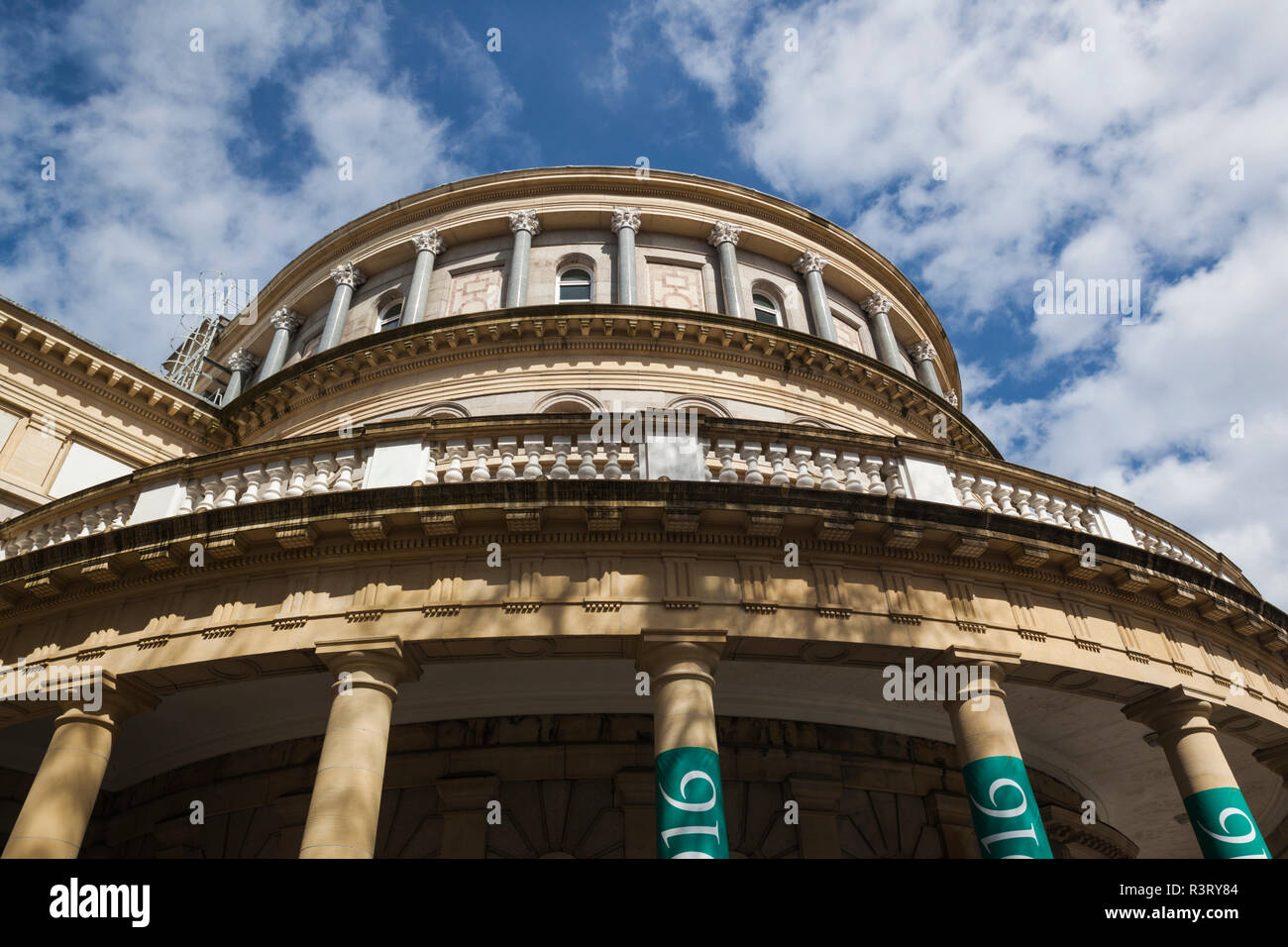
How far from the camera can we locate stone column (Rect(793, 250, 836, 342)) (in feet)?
78.0

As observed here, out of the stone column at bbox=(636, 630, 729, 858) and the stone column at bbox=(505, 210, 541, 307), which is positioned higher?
the stone column at bbox=(505, 210, 541, 307)

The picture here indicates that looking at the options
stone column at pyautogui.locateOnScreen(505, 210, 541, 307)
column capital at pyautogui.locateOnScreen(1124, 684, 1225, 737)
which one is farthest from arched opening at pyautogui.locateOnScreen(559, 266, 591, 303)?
column capital at pyautogui.locateOnScreen(1124, 684, 1225, 737)

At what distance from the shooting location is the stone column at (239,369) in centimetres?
2684

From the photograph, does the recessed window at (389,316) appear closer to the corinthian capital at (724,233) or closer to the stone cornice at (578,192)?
the stone cornice at (578,192)

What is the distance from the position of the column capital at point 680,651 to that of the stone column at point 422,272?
14754 mm

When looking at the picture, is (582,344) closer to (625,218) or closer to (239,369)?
(625,218)

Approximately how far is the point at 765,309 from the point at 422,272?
381 inches

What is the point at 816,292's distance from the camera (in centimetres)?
2477

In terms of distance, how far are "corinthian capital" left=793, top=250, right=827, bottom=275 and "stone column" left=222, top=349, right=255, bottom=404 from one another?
17690 mm

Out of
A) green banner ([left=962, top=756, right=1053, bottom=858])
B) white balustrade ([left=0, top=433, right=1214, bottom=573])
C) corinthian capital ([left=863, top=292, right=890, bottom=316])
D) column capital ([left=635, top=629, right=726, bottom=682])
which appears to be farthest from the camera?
corinthian capital ([left=863, top=292, right=890, bottom=316])

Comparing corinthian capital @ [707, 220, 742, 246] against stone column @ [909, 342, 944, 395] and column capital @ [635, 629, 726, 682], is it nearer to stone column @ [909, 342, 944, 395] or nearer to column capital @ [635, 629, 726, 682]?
stone column @ [909, 342, 944, 395]

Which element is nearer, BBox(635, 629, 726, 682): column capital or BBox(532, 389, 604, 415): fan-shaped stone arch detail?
BBox(635, 629, 726, 682): column capital

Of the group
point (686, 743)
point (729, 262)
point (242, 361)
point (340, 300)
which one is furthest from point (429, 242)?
point (686, 743)
